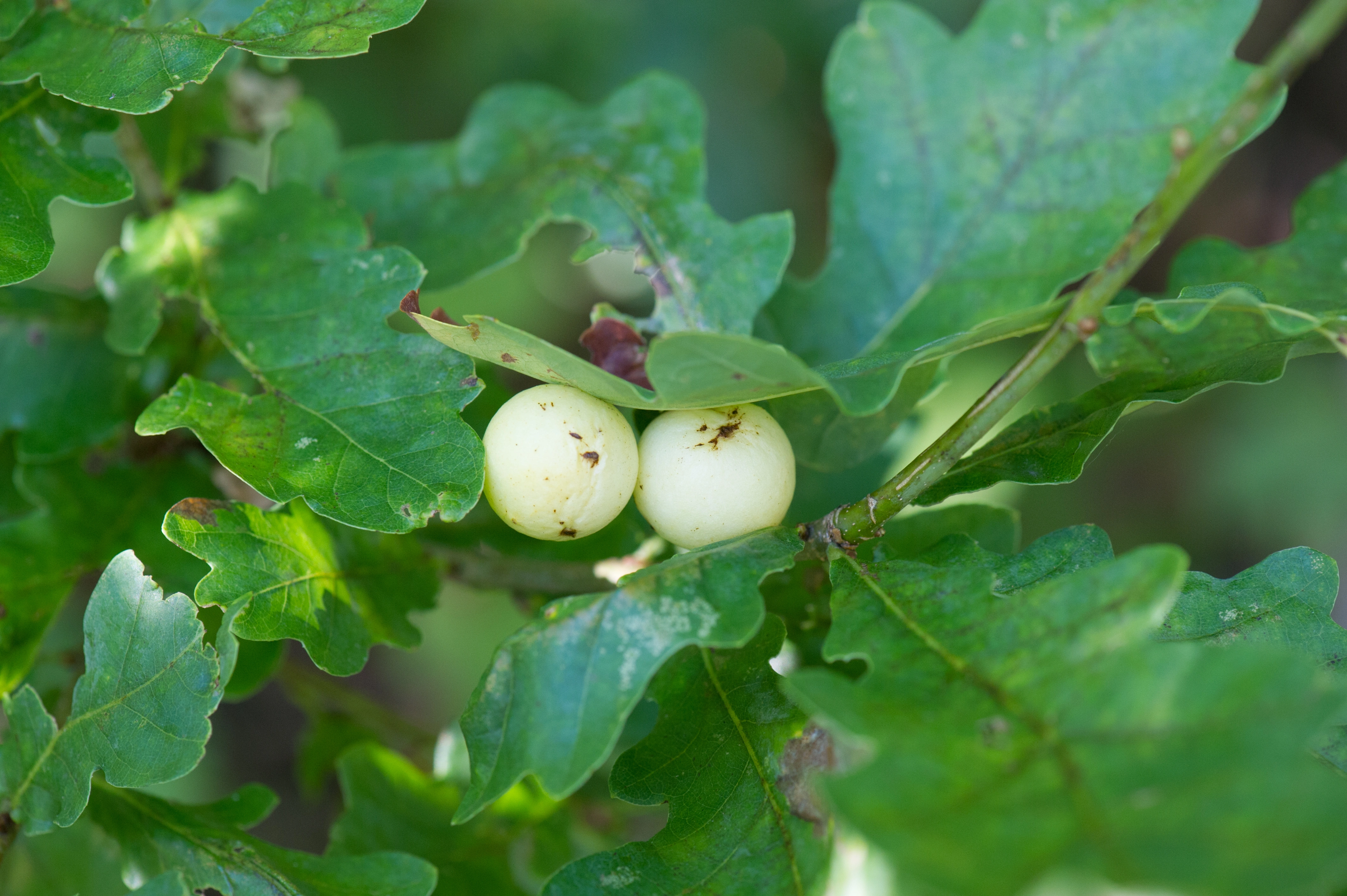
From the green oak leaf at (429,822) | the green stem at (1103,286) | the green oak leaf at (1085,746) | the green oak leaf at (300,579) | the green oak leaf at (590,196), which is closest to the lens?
the green oak leaf at (1085,746)

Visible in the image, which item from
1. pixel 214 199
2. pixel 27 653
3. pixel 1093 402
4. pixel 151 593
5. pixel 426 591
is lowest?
pixel 27 653

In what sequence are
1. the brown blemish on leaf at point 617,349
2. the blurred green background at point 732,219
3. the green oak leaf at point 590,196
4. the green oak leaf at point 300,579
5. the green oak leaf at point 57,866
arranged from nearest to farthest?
the green oak leaf at point 300,579 < the brown blemish on leaf at point 617,349 < the green oak leaf at point 590,196 < the green oak leaf at point 57,866 < the blurred green background at point 732,219

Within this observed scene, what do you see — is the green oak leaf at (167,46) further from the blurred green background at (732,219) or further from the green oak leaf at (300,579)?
the blurred green background at (732,219)

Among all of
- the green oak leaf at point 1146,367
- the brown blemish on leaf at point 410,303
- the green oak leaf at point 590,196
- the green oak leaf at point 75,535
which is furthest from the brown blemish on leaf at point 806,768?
the green oak leaf at point 75,535

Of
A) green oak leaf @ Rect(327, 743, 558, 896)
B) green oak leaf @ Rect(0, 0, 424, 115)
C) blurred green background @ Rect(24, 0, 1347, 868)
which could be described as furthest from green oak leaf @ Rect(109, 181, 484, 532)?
blurred green background @ Rect(24, 0, 1347, 868)

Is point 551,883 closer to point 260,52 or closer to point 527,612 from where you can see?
point 527,612

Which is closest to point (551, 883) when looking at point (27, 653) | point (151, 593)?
point (151, 593)

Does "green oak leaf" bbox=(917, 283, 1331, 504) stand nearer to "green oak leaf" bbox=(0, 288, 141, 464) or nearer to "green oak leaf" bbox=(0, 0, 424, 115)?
"green oak leaf" bbox=(0, 0, 424, 115)
